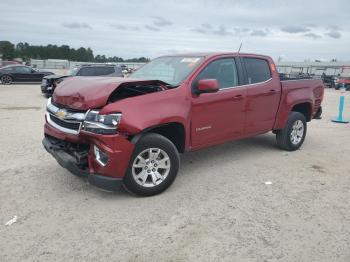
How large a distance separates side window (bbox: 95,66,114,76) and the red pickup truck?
11.9 metres

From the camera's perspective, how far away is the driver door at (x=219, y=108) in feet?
16.6

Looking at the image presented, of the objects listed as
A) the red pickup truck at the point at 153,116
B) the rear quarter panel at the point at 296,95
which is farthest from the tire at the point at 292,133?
the red pickup truck at the point at 153,116

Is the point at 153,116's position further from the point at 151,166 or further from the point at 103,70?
the point at 103,70

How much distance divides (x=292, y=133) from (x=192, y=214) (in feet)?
12.1

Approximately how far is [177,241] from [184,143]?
1701 millimetres

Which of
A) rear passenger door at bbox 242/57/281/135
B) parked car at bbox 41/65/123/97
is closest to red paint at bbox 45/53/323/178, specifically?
rear passenger door at bbox 242/57/281/135

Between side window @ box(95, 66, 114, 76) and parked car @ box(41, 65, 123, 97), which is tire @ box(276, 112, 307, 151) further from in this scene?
side window @ box(95, 66, 114, 76)

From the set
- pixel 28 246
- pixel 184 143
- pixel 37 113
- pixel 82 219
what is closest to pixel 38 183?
pixel 82 219

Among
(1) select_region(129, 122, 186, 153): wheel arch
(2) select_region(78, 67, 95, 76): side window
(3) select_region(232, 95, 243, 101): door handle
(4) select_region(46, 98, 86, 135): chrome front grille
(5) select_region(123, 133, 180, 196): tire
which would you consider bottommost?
(5) select_region(123, 133, 180, 196): tire

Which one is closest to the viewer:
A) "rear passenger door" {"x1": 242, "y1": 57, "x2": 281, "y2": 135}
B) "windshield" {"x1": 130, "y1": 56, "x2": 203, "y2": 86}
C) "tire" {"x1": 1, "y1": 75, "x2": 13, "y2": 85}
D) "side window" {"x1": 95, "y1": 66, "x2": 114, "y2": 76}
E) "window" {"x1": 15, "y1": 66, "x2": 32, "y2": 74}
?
"windshield" {"x1": 130, "y1": 56, "x2": 203, "y2": 86}

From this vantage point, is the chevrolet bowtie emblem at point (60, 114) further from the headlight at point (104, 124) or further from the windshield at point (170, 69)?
the windshield at point (170, 69)

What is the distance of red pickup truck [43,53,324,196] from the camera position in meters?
4.18

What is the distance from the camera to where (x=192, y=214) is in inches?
163

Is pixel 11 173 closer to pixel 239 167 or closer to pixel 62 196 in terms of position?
pixel 62 196
